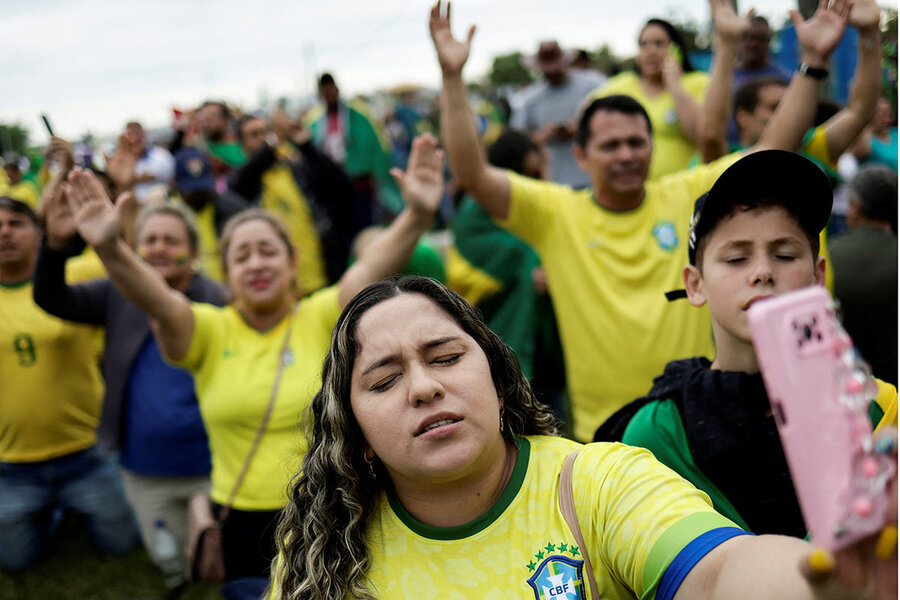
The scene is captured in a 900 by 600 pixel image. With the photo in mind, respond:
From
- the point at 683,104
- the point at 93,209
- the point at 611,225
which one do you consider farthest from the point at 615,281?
the point at 93,209

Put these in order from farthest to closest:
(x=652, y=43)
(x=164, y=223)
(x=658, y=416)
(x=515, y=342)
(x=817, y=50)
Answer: (x=652, y=43)
(x=515, y=342)
(x=164, y=223)
(x=817, y=50)
(x=658, y=416)

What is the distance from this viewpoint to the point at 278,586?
1777 millimetres

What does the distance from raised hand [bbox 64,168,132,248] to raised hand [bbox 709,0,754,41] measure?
2.74m

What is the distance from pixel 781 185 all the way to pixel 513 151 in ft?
10.6

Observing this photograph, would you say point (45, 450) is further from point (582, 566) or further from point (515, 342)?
point (582, 566)

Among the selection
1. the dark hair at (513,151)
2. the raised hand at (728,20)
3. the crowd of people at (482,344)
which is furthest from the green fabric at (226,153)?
the raised hand at (728,20)

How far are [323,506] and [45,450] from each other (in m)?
3.48

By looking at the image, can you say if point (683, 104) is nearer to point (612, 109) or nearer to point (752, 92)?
point (752, 92)

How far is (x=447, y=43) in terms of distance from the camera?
3.36 m

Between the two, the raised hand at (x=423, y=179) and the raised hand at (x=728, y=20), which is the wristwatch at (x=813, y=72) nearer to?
the raised hand at (x=728, y=20)

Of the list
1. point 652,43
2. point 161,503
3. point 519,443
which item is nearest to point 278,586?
Result: point 519,443

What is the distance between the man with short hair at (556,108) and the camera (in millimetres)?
6047

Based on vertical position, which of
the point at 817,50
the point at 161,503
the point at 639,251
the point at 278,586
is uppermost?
the point at 817,50

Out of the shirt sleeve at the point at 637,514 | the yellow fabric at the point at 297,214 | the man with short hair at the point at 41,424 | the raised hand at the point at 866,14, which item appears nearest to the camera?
the shirt sleeve at the point at 637,514
